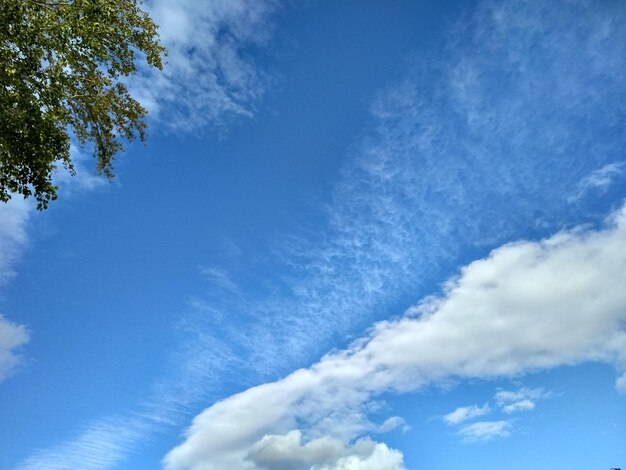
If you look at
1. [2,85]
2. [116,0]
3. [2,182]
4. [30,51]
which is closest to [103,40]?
[116,0]

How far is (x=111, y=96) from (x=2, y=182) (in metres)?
5.42

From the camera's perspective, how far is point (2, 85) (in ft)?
50.9

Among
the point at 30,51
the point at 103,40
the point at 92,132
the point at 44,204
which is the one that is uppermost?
the point at 103,40

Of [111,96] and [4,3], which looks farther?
[111,96]

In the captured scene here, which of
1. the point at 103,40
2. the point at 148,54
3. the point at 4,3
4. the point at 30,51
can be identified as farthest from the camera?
the point at 148,54

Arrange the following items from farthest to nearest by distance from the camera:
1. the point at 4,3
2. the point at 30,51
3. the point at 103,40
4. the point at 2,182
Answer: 1. the point at 103,40
2. the point at 2,182
3. the point at 30,51
4. the point at 4,3

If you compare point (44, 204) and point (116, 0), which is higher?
point (116, 0)

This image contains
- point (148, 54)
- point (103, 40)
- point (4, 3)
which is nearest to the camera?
point (4, 3)

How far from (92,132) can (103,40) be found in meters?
3.91

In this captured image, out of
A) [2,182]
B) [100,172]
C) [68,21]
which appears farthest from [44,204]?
[68,21]

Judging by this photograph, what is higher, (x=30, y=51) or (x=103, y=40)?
(x=103, y=40)

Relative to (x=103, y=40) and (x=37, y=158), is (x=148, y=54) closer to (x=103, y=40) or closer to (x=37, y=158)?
(x=103, y=40)

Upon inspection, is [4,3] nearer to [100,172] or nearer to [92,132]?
[92,132]

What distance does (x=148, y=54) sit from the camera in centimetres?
1992
